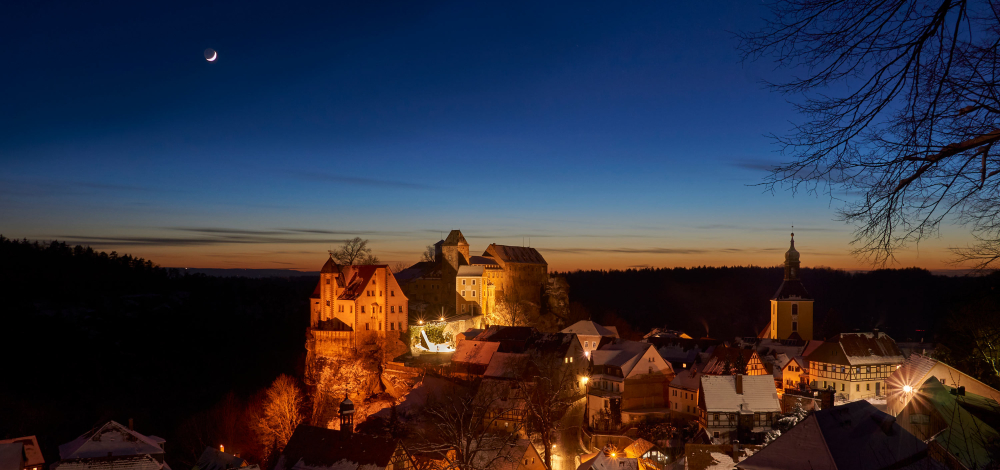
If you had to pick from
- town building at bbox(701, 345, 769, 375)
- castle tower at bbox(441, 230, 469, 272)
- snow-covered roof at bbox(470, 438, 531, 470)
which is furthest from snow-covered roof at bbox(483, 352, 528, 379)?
castle tower at bbox(441, 230, 469, 272)

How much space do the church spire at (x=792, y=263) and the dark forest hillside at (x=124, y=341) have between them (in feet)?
158

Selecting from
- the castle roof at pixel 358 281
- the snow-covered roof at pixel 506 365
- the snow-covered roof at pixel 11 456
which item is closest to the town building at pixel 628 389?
the snow-covered roof at pixel 506 365

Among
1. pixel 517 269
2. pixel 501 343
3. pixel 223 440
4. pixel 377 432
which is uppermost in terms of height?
pixel 517 269

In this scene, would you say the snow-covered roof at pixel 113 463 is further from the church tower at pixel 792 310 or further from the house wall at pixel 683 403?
the church tower at pixel 792 310

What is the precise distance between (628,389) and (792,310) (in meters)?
28.3

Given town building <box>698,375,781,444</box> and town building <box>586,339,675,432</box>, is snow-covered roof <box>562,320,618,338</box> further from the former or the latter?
town building <box>698,375,781,444</box>

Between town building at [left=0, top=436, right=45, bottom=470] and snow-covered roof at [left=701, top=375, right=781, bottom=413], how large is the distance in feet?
106

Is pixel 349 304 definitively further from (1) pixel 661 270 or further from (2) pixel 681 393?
(1) pixel 661 270

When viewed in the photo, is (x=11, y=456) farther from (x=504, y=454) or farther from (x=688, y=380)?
(x=688, y=380)

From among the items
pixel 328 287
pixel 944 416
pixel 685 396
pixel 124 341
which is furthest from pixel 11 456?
pixel 124 341

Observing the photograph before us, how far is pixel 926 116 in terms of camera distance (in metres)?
4.88

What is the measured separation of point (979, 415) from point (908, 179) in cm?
1849

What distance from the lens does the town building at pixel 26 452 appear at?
1124 inches

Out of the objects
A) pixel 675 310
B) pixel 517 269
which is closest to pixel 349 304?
pixel 517 269
